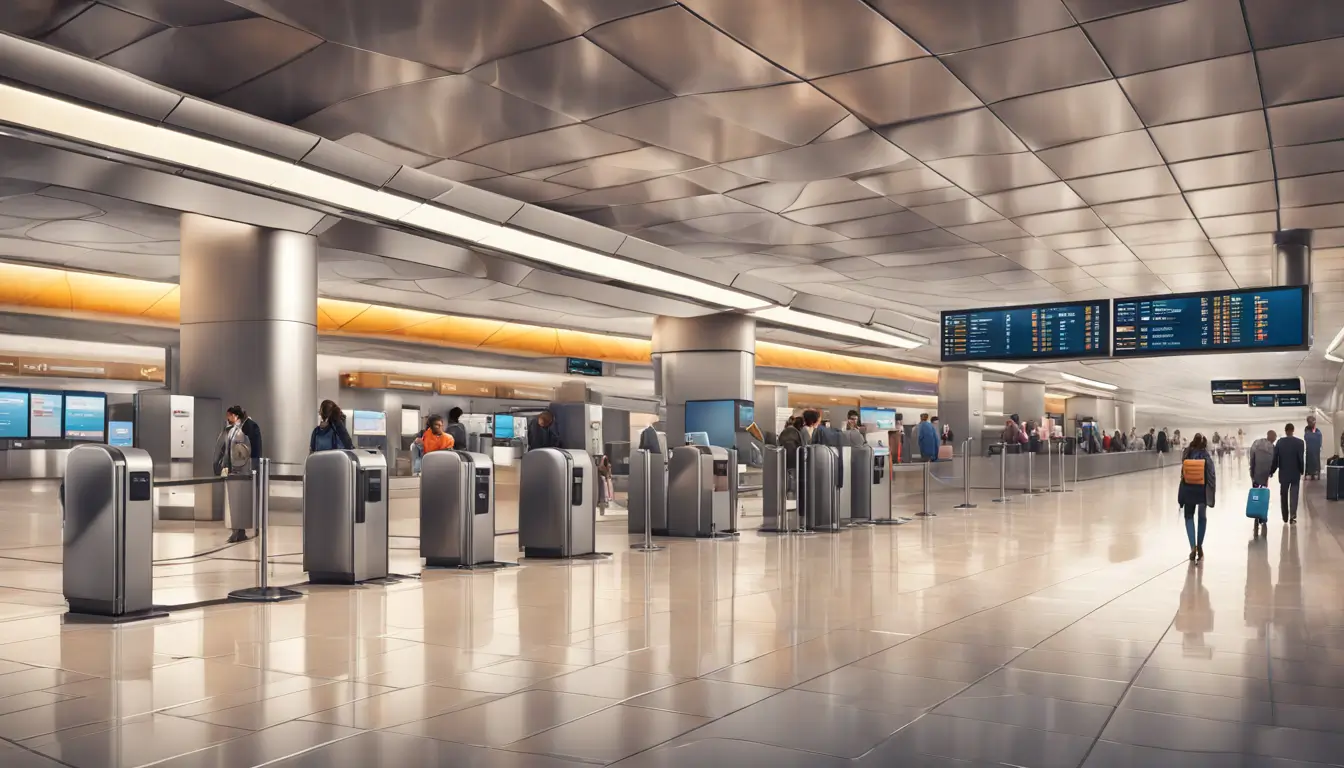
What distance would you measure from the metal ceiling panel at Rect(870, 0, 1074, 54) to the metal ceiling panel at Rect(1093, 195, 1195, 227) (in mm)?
Result: 5658

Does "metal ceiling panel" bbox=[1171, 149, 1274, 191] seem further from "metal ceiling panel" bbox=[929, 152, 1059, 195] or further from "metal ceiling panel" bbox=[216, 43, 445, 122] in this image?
"metal ceiling panel" bbox=[216, 43, 445, 122]

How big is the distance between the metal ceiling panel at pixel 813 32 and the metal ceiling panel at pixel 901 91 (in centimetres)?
19

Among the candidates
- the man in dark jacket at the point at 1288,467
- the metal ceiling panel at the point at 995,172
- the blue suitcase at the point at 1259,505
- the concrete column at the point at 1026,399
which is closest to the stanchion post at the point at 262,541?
the metal ceiling panel at the point at 995,172

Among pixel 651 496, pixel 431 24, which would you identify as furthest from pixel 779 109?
pixel 651 496

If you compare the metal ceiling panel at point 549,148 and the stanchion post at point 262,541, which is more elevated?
the metal ceiling panel at point 549,148

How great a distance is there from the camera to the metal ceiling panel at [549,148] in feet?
31.5

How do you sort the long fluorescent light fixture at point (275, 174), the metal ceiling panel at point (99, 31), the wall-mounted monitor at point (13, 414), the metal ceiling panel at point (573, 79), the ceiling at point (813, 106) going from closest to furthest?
the ceiling at point (813, 106)
the metal ceiling panel at point (99, 31)
the metal ceiling panel at point (573, 79)
the long fluorescent light fixture at point (275, 174)
the wall-mounted monitor at point (13, 414)

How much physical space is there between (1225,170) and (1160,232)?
330cm

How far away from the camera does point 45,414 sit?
A: 17938mm

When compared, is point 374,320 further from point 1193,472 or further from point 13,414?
point 1193,472

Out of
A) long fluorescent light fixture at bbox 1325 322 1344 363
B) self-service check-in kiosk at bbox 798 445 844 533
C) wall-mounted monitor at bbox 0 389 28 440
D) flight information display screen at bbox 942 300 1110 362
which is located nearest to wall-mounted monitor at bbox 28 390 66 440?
wall-mounted monitor at bbox 0 389 28 440

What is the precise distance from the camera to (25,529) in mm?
11438

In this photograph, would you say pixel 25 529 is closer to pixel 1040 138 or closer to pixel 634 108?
pixel 634 108

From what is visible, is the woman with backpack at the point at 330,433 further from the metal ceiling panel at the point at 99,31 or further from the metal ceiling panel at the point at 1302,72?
the metal ceiling panel at the point at 1302,72
